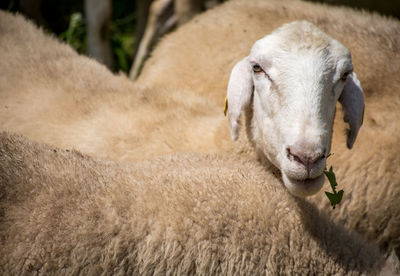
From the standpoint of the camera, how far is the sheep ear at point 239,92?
3.00 metres

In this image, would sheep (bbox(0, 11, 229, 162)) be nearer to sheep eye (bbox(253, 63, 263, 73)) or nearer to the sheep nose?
sheep eye (bbox(253, 63, 263, 73))

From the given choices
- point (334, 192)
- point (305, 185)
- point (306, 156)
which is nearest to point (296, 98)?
point (306, 156)

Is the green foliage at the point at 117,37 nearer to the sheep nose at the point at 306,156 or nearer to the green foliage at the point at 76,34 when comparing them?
the green foliage at the point at 76,34

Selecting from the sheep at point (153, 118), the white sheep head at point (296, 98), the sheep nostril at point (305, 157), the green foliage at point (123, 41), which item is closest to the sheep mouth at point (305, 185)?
the white sheep head at point (296, 98)

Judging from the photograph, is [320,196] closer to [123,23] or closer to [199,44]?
[199,44]

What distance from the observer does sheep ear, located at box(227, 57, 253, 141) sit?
3.00 metres

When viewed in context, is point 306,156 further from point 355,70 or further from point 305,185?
point 355,70

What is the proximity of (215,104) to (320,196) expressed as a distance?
1.10 meters

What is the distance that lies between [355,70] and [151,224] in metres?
2.22

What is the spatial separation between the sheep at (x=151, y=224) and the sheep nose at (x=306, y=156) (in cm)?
18

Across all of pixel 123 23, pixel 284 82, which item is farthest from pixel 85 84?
pixel 123 23

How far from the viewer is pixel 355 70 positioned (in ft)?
12.3

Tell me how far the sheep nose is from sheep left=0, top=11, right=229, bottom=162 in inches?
34.7

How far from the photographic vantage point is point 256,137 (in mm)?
3066
